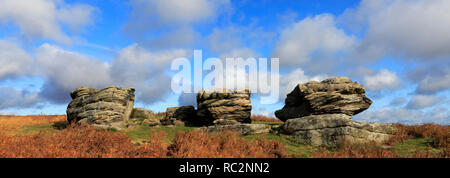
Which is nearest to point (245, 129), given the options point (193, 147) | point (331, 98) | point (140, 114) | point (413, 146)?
point (193, 147)

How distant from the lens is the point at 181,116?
24703mm

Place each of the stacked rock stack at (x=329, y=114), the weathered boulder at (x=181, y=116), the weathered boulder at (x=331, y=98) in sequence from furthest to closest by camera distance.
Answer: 1. the weathered boulder at (x=181, y=116)
2. the weathered boulder at (x=331, y=98)
3. the stacked rock stack at (x=329, y=114)

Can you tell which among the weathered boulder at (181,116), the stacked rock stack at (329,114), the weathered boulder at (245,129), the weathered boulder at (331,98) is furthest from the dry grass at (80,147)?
the weathered boulder at (331,98)

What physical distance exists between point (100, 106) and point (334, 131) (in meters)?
17.5

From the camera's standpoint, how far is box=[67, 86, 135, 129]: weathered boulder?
20125 mm

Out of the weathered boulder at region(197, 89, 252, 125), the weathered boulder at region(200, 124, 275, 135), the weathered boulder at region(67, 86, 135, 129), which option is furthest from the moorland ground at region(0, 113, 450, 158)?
the weathered boulder at region(197, 89, 252, 125)

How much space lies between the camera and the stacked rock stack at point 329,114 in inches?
664

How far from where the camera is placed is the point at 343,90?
72.0ft

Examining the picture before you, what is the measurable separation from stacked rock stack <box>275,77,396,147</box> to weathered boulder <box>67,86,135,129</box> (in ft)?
43.3

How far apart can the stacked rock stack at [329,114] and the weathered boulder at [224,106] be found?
3.81 m

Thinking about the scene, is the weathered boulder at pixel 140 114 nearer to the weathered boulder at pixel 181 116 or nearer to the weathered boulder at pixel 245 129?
the weathered boulder at pixel 181 116
